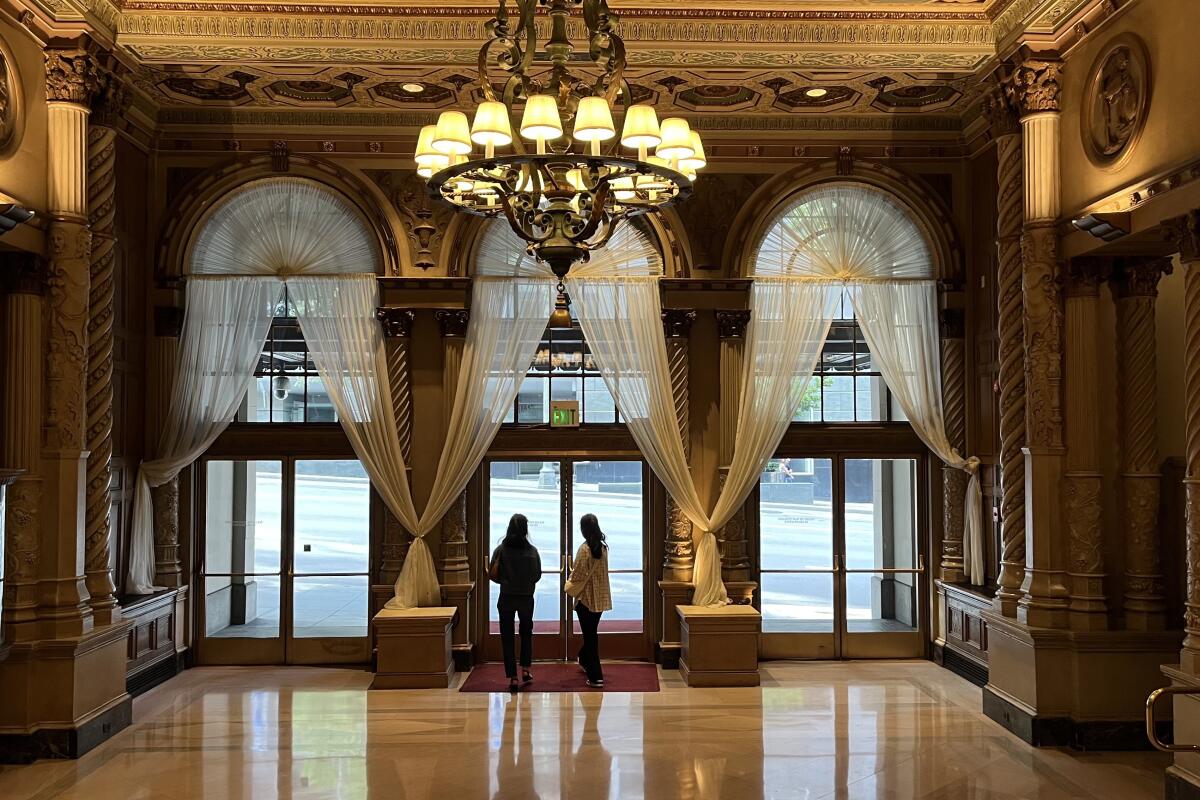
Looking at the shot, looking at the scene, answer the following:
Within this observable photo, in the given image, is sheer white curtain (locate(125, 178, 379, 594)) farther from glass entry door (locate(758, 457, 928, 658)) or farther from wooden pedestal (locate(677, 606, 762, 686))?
glass entry door (locate(758, 457, 928, 658))

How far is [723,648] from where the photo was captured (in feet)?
25.5

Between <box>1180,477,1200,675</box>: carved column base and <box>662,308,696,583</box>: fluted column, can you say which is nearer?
<box>1180,477,1200,675</box>: carved column base

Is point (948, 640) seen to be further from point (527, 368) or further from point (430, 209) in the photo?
point (430, 209)

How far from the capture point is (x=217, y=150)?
8328mm

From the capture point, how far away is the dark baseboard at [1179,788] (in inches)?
189

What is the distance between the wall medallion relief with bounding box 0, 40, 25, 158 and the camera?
5820 millimetres

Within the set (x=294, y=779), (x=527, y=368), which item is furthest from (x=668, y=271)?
(x=294, y=779)

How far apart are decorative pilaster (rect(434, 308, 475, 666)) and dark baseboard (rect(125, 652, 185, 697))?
2.27m

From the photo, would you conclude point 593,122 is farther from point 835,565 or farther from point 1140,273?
point 835,565

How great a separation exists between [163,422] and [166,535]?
36.5 inches

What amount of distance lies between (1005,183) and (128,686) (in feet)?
23.4

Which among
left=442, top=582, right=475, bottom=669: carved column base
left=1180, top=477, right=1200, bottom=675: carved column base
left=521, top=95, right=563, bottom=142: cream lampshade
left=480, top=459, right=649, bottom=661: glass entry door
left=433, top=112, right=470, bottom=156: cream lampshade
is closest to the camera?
left=521, top=95, right=563, bottom=142: cream lampshade

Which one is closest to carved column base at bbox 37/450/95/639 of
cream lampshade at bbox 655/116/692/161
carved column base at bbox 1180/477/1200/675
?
cream lampshade at bbox 655/116/692/161

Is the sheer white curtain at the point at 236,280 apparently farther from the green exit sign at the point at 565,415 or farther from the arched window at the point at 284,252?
the green exit sign at the point at 565,415
